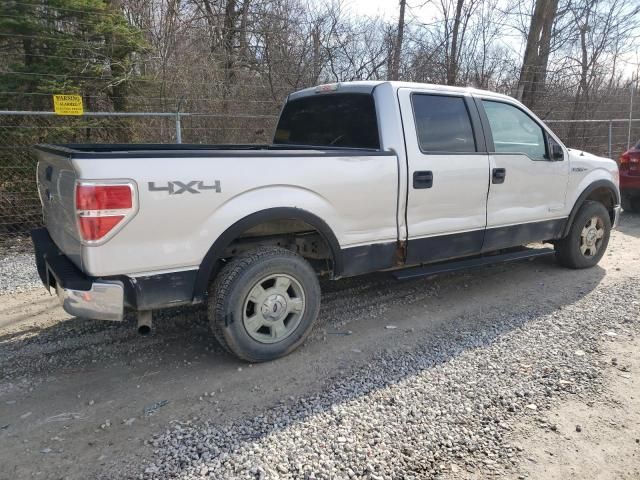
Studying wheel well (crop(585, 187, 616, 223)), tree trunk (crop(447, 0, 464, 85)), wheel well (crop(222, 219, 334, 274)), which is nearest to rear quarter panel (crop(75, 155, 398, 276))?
wheel well (crop(222, 219, 334, 274))

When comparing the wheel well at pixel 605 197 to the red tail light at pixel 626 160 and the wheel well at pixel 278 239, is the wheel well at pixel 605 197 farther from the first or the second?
the red tail light at pixel 626 160

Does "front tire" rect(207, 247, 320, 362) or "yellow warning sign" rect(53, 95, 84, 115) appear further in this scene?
"yellow warning sign" rect(53, 95, 84, 115)

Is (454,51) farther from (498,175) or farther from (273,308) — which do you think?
(273,308)

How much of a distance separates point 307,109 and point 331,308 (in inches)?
78.0

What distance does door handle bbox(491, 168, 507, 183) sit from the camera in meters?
4.65

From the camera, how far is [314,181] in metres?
3.55

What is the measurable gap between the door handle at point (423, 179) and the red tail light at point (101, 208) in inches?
88.2

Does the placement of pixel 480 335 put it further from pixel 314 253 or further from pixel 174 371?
pixel 174 371

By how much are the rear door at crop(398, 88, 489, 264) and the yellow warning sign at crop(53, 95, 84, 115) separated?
493 cm

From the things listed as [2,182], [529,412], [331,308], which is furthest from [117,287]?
[2,182]

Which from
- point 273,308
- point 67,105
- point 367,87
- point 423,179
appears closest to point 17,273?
point 67,105

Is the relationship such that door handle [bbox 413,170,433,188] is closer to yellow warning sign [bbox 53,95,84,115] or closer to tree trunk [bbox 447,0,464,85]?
yellow warning sign [bbox 53,95,84,115]

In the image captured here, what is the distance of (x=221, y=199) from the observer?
125 inches

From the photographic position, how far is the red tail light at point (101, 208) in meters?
2.76
